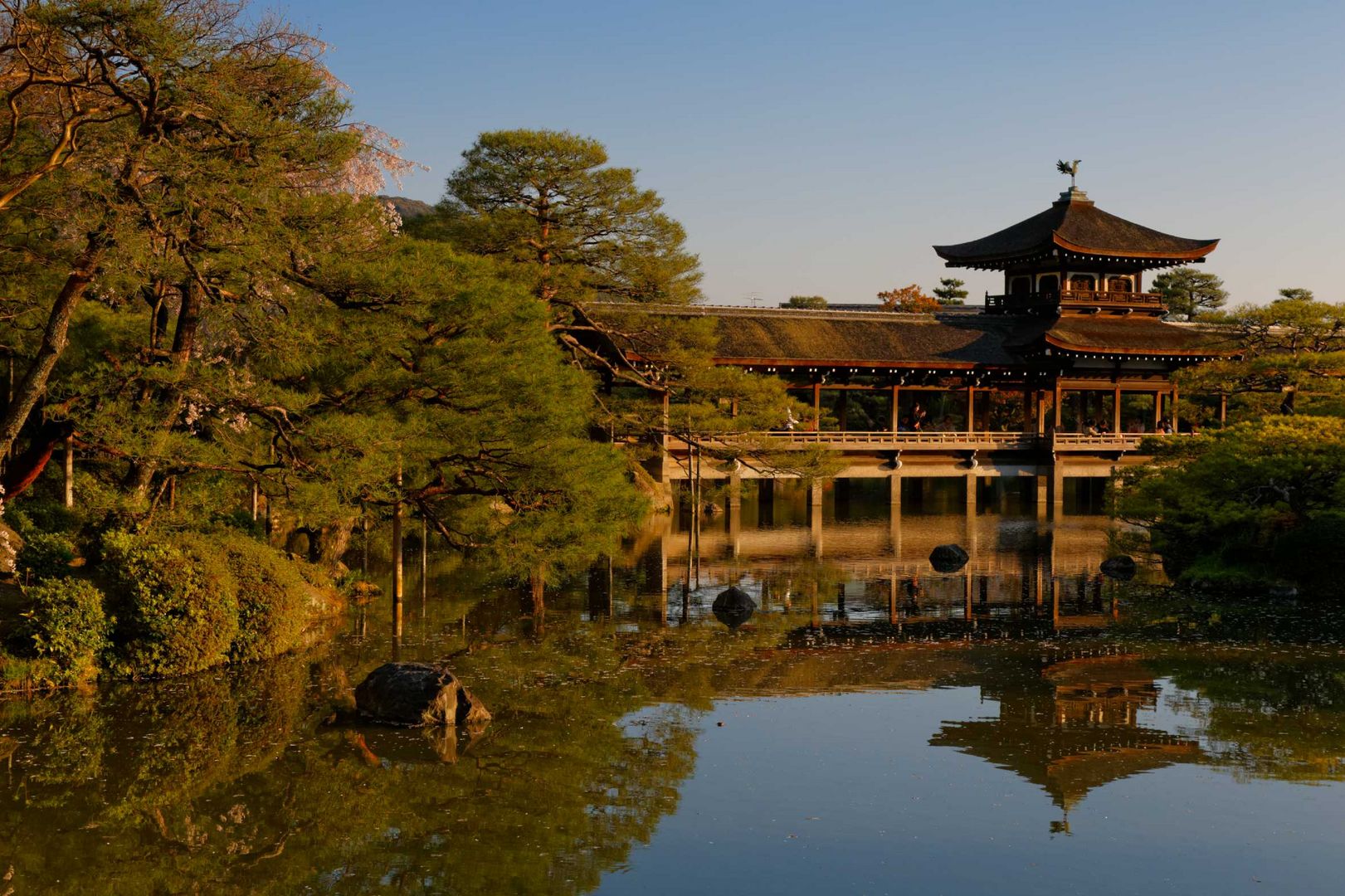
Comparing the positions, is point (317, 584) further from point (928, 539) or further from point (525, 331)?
point (928, 539)

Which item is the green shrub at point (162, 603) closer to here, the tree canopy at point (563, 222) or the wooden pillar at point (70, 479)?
the wooden pillar at point (70, 479)

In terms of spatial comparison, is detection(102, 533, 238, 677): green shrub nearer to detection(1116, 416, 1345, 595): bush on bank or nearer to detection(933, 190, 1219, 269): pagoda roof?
detection(1116, 416, 1345, 595): bush on bank

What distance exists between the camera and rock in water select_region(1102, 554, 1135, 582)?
87.8ft

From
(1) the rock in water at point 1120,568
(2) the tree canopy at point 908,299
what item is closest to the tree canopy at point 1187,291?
(2) the tree canopy at point 908,299

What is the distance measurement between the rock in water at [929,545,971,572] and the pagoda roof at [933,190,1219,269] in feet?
65.3

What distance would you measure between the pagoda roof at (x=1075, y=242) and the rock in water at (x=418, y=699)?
36.4 metres

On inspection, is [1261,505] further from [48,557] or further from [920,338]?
[48,557]

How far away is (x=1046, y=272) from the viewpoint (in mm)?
47531

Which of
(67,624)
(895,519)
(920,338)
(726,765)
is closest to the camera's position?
(726,765)

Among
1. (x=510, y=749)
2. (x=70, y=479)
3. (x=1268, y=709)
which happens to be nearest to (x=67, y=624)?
(x=70, y=479)

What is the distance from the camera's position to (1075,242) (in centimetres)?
4588

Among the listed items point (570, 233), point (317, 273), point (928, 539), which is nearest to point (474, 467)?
point (317, 273)

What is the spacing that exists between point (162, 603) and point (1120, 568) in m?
19.8

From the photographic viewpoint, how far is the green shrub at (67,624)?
15039mm
